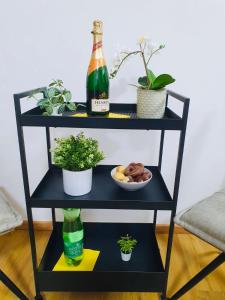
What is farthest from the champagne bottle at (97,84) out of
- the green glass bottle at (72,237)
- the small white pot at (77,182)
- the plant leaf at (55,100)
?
the green glass bottle at (72,237)

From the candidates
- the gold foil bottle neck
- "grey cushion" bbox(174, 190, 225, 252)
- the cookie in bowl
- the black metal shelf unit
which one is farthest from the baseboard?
the gold foil bottle neck

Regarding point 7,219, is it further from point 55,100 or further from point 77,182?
point 55,100

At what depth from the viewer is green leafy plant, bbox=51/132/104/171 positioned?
840 millimetres

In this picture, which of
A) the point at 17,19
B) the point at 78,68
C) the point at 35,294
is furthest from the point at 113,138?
the point at 35,294

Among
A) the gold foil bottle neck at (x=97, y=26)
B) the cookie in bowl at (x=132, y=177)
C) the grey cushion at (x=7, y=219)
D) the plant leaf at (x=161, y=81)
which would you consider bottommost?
the grey cushion at (x=7, y=219)

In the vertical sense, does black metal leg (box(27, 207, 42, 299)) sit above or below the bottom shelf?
above

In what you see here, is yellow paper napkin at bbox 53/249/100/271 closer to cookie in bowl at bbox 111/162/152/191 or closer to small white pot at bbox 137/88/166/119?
cookie in bowl at bbox 111/162/152/191

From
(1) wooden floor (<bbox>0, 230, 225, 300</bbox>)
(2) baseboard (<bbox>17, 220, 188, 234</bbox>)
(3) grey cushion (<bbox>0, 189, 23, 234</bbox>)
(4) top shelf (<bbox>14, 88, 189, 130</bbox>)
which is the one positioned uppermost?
(4) top shelf (<bbox>14, 88, 189, 130</bbox>)

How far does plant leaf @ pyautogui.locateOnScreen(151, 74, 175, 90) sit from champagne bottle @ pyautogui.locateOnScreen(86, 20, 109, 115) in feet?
0.57

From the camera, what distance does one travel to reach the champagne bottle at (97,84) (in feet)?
2.65

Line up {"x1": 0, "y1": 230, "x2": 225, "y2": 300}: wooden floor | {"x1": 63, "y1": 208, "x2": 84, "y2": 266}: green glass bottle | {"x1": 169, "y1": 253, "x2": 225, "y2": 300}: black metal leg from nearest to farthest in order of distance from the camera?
{"x1": 169, "y1": 253, "x2": 225, "y2": 300}: black metal leg, {"x1": 63, "y1": 208, "x2": 84, "y2": 266}: green glass bottle, {"x1": 0, "y1": 230, "x2": 225, "y2": 300}: wooden floor

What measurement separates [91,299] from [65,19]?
1.33m

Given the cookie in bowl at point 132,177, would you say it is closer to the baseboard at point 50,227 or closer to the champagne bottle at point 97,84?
the champagne bottle at point 97,84

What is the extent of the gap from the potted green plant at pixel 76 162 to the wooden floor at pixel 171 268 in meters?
0.59
